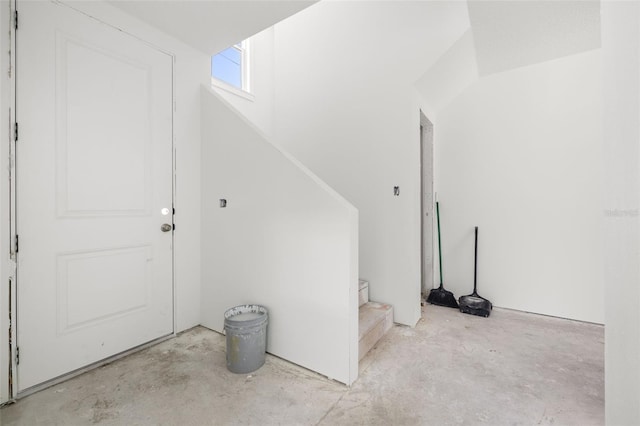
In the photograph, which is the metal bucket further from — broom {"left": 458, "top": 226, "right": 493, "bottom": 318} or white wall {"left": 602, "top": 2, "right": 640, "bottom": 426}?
broom {"left": 458, "top": 226, "right": 493, "bottom": 318}

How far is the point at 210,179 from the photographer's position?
8.60ft

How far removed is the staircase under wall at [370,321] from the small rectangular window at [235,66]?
3085mm

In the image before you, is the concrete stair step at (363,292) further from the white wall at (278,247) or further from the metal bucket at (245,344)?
the metal bucket at (245,344)

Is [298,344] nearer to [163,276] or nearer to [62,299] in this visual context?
[163,276]

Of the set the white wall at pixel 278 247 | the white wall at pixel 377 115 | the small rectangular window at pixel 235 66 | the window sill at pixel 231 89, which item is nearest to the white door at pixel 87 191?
the white wall at pixel 278 247

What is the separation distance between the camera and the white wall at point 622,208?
24.0 inches

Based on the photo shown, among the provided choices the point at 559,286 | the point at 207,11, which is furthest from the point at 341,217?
the point at 559,286

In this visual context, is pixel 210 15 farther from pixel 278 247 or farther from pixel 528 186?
pixel 528 186

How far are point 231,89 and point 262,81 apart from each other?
1.82ft

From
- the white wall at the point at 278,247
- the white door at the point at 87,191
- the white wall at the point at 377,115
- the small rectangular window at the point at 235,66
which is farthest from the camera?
the small rectangular window at the point at 235,66

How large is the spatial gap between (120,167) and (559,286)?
4.25 meters

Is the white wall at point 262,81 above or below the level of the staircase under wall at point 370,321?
above

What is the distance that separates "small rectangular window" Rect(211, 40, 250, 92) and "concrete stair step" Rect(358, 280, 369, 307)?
294 centimetres

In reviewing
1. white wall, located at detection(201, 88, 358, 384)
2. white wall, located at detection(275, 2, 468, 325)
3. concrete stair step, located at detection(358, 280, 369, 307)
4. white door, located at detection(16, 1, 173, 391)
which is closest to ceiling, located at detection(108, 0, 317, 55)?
white door, located at detection(16, 1, 173, 391)
